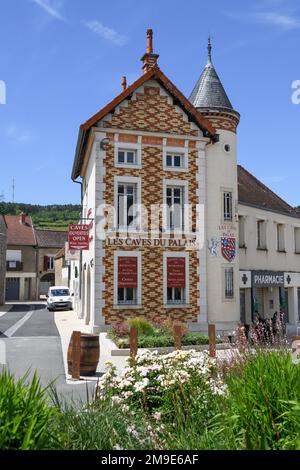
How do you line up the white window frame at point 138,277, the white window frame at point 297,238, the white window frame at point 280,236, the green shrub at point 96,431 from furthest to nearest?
the white window frame at point 297,238 < the white window frame at point 280,236 < the white window frame at point 138,277 < the green shrub at point 96,431

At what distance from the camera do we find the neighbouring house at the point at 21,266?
46.4m

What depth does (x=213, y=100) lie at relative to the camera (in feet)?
65.1

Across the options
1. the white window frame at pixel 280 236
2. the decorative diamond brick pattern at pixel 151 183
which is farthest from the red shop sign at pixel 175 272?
the white window frame at pixel 280 236

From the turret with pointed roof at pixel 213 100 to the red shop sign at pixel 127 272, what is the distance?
6629 millimetres

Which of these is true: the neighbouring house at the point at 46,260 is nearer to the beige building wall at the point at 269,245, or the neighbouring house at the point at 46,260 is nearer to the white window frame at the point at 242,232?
the beige building wall at the point at 269,245

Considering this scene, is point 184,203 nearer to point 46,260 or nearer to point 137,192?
point 137,192

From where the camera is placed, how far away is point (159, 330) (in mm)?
15992

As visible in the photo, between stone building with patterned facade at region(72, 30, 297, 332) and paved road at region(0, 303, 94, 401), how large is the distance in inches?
90.6

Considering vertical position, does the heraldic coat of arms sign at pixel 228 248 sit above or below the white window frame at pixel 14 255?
below

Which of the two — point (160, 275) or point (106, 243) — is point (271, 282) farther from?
point (106, 243)

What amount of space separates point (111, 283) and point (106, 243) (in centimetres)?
145

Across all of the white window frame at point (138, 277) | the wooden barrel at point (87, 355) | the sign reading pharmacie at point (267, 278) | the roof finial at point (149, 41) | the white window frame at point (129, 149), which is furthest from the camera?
the sign reading pharmacie at point (267, 278)

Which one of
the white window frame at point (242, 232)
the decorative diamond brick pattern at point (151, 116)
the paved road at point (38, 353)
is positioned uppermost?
the decorative diamond brick pattern at point (151, 116)

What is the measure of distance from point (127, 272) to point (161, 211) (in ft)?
8.66
